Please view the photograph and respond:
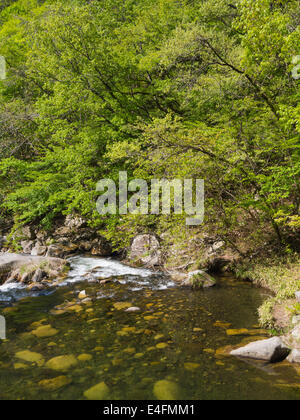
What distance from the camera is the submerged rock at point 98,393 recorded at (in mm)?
3117

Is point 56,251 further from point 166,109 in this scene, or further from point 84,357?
point 84,357

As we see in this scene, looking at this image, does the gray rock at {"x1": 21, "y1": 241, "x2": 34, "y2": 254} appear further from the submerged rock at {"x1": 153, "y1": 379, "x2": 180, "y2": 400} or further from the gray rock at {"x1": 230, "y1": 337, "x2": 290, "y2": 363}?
the gray rock at {"x1": 230, "y1": 337, "x2": 290, "y2": 363}

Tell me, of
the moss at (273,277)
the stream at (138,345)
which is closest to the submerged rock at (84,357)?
the stream at (138,345)

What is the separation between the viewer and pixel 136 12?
16.6 m

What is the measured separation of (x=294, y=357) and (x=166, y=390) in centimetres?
188

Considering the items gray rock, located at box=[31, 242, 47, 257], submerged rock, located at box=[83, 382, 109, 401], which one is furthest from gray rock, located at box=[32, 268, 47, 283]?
submerged rock, located at box=[83, 382, 109, 401]

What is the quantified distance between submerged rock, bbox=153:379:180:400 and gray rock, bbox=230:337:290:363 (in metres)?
1.17

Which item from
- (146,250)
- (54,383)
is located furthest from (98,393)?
(146,250)

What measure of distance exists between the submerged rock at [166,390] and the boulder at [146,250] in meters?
6.46

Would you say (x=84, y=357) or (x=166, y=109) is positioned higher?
(x=166, y=109)

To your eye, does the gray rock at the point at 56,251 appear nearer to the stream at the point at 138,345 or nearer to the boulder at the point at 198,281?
the stream at the point at 138,345

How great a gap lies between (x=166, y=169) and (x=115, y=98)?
694cm

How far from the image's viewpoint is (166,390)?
3203 mm
